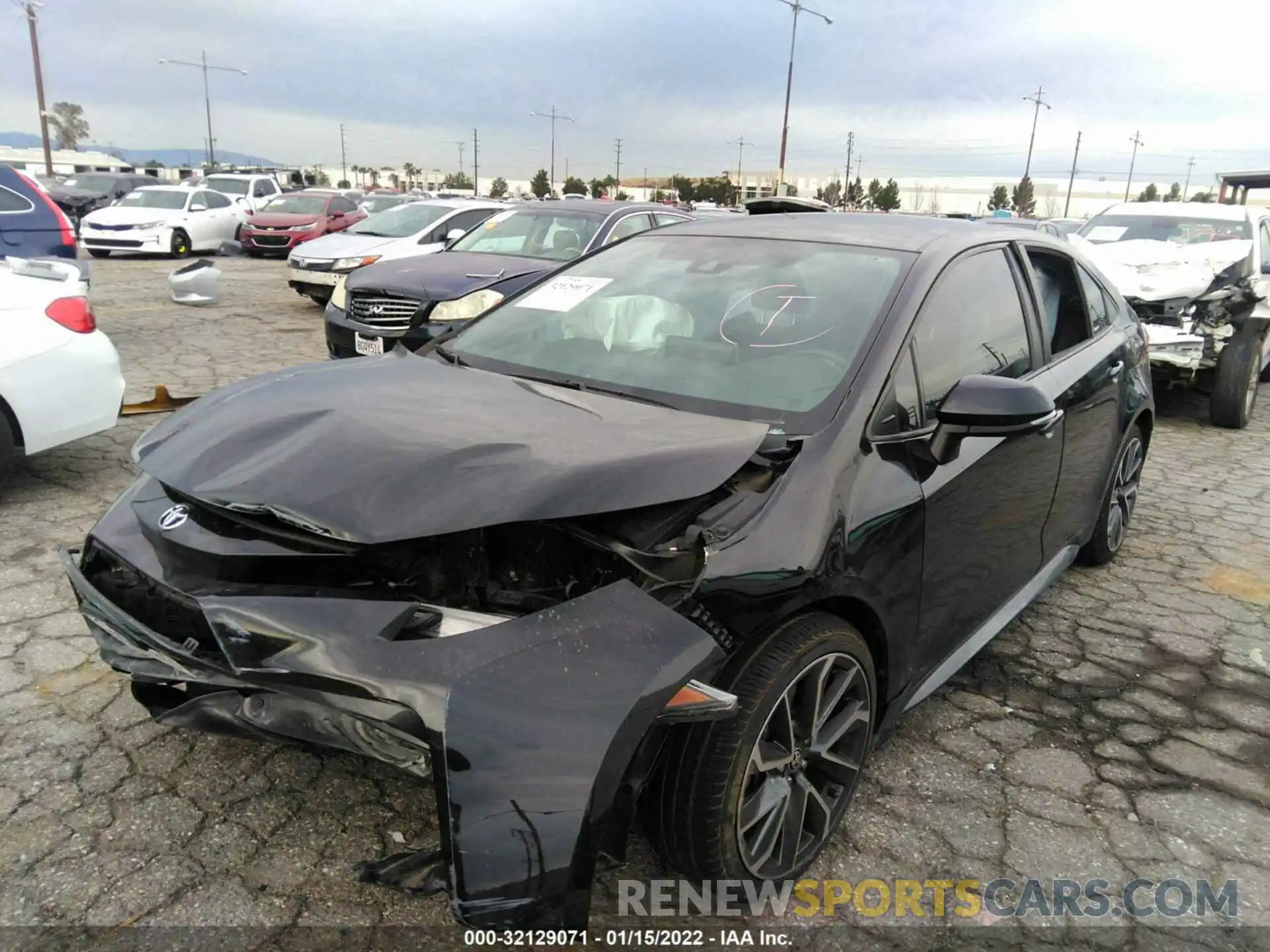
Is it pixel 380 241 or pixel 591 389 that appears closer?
pixel 591 389

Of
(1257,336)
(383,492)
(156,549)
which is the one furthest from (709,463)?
(1257,336)

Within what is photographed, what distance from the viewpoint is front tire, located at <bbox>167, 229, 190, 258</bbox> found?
60.5 ft

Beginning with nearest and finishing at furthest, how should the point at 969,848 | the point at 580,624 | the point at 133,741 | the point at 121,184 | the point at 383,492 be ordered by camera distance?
the point at 580,624 → the point at 383,492 → the point at 969,848 → the point at 133,741 → the point at 121,184

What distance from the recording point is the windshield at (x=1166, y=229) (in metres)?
8.38

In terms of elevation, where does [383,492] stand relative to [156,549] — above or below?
above

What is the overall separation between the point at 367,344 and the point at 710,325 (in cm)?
499

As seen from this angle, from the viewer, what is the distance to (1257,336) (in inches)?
280

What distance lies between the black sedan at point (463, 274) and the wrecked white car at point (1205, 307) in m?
3.75

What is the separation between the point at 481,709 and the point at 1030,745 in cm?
207

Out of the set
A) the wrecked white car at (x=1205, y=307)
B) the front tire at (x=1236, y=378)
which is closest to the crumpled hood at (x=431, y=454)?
the wrecked white car at (x=1205, y=307)

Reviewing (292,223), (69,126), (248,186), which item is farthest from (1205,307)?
(69,126)

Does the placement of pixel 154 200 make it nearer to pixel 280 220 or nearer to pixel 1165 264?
pixel 280 220

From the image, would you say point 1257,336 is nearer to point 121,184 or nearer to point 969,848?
point 969,848

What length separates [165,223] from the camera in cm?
1809
